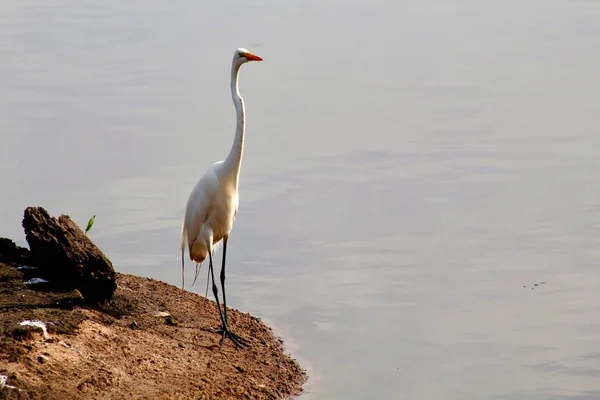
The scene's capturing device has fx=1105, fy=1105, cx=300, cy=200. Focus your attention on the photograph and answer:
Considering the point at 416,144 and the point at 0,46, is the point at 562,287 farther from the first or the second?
the point at 0,46

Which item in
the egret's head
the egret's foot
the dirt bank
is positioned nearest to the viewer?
the dirt bank

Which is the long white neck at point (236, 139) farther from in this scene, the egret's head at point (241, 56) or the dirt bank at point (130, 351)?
the dirt bank at point (130, 351)

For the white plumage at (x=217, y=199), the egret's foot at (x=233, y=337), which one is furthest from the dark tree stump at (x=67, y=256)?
the white plumage at (x=217, y=199)

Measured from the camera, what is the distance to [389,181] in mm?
12055

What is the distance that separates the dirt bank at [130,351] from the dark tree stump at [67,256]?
0.14 m

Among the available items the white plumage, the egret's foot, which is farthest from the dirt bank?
the white plumage

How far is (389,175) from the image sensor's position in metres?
12.2

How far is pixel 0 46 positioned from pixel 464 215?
11742 millimetres

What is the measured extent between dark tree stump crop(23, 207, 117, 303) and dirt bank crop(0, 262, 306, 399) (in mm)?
138

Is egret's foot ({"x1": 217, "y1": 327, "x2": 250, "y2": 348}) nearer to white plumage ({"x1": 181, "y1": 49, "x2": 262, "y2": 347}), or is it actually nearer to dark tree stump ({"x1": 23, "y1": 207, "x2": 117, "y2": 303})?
white plumage ({"x1": 181, "y1": 49, "x2": 262, "y2": 347})

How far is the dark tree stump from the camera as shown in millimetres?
7629

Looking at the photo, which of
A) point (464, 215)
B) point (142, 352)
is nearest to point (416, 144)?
point (464, 215)

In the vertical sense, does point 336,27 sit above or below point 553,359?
above

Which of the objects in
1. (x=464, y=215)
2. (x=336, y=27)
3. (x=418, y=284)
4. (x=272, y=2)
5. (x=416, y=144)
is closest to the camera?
(x=418, y=284)
